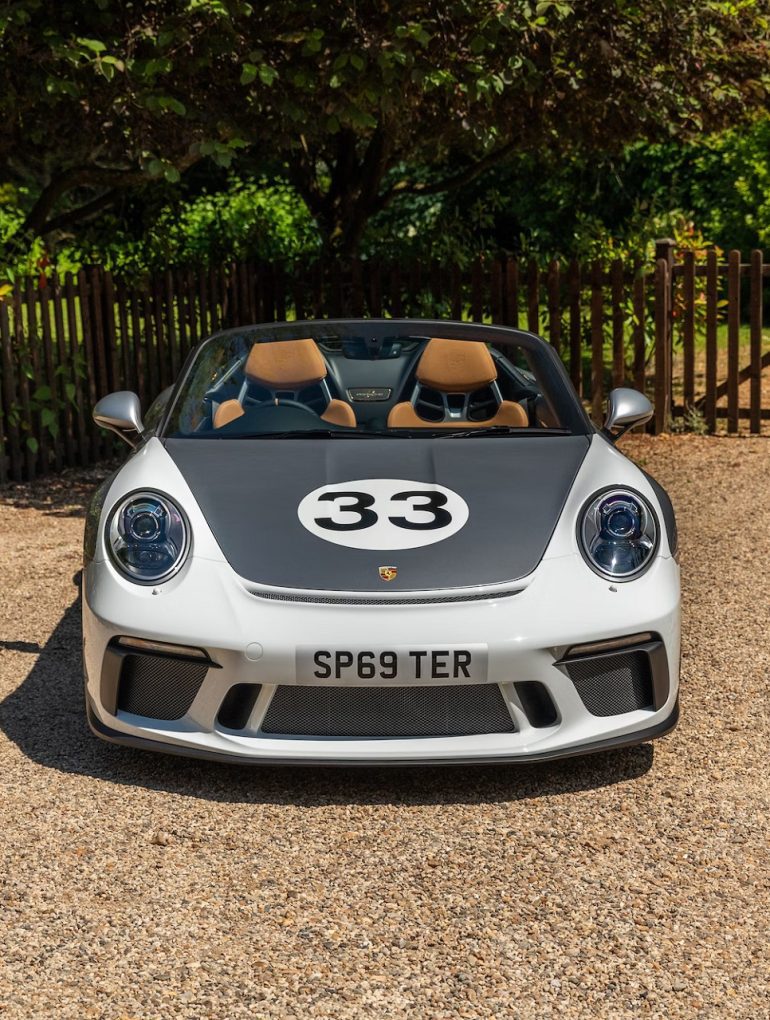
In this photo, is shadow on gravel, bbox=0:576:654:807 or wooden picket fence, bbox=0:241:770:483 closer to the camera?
shadow on gravel, bbox=0:576:654:807

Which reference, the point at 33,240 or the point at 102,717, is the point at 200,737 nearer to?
the point at 102,717

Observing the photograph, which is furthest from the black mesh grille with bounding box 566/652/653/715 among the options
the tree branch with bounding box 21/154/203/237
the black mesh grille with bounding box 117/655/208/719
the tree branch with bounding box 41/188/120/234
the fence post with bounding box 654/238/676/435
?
the tree branch with bounding box 41/188/120/234

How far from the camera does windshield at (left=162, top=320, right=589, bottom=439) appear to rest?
15.3 ft

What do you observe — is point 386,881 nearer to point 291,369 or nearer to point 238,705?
point 238,705

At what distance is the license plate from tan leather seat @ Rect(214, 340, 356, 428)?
4.99 feet

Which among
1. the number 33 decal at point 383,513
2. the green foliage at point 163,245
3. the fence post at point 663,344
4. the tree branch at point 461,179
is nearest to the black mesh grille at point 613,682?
the number 33 decal at point 383,513

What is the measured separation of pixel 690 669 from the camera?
4.91 meters

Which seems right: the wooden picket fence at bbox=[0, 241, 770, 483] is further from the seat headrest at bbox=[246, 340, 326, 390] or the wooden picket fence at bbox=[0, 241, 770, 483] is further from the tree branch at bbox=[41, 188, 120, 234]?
the seat headrest at bbox=[246, 340, 326, 390]

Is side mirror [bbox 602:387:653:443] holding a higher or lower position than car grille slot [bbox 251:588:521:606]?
higher

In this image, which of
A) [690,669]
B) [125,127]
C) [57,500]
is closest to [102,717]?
[690,669]

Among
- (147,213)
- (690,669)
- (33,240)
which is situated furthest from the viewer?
(147,213)

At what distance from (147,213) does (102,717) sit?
989cm

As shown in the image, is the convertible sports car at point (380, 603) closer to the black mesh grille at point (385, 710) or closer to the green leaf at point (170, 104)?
the black mesh grille at point (385, 710)

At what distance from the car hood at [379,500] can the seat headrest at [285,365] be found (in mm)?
628
